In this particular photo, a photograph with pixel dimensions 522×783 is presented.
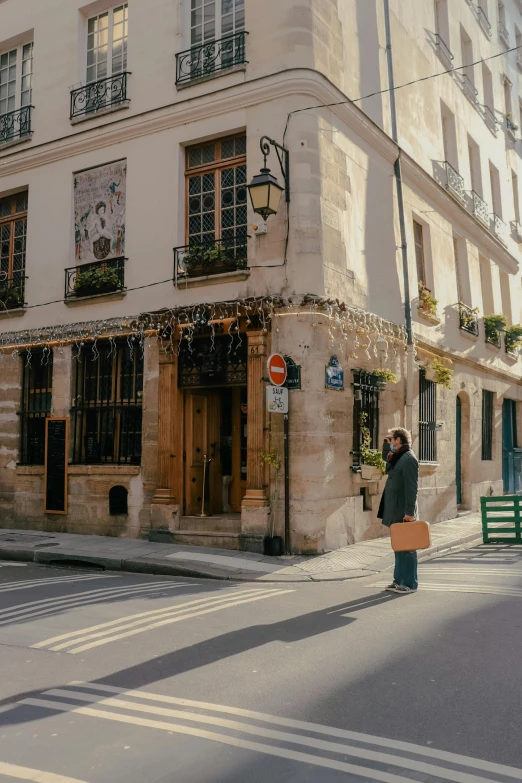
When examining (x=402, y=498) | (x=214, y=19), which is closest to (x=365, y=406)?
(x=402, y=498)

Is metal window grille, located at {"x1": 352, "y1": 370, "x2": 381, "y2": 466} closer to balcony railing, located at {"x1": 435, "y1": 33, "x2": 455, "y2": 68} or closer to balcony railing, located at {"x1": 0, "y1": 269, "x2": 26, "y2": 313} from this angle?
balcony railing, located at {"x1": 0, "y1": 269, "x2": 26, "y2": 313}

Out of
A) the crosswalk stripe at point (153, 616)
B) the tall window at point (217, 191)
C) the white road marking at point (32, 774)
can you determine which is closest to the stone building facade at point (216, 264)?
the tall window at point (217, 191)

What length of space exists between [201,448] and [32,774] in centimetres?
909

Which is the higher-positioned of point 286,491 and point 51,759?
point 286,491

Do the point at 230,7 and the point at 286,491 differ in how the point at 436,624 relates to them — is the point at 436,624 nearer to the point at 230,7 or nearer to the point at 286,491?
the point at 286,491

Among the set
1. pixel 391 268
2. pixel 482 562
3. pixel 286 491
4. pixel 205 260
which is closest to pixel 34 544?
pixel 286 491

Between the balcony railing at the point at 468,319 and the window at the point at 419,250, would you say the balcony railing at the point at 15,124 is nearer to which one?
the window at the point at 419,250

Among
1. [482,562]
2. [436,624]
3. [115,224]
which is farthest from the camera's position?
[115,224]

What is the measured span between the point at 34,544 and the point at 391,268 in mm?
7801

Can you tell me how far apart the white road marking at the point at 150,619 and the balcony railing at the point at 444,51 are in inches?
541

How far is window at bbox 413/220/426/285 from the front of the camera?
48.5ft

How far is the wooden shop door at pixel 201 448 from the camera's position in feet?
39.3

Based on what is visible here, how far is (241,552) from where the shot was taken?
10469 mm

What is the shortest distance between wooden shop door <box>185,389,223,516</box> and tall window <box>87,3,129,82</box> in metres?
6.35
